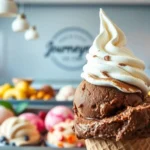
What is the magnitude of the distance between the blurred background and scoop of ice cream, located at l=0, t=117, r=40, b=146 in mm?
6243

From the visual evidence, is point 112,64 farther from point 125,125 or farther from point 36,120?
point 36,120

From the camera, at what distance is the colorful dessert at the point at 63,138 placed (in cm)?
242

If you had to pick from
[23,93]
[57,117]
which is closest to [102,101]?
[57,117]

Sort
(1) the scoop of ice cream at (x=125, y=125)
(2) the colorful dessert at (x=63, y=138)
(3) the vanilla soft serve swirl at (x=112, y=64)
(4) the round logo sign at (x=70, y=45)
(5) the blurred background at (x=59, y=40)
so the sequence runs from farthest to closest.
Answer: (4) the round logo sign at (x=70, y=45) < (5) the blurred background at (x=59, y=40) < (2) the colorful dessert at (x=63, y=138) < (3) the vanilla soft serve swirl at (x=112, y=64) < (1) the scoop of ice cream at (x=125, y=125)

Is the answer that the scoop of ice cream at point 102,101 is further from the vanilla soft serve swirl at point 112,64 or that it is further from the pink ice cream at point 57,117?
the pink ice cream at point 57,117

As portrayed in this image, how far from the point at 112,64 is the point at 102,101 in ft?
0.53

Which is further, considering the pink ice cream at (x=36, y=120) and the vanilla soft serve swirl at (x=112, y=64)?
the pink ice cream at (x=36, y=120)

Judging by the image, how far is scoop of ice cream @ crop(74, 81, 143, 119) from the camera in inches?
41.5

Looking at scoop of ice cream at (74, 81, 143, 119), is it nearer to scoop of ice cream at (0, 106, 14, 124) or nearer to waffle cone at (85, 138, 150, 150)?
waffle cone at (85, 138, 150, 150)

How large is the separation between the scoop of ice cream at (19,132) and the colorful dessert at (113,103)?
1.36 metres

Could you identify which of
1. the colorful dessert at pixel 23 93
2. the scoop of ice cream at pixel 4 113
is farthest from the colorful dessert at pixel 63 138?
the colorful dessert at pixel 23 93

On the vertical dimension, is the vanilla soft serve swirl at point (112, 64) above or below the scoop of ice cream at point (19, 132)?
above

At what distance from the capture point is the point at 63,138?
2475 mm

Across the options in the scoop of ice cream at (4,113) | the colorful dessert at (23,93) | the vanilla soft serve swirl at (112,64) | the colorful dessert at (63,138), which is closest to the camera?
the vanilla soft serve swirl at (112,64)
